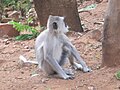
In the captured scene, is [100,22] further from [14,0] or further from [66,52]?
[14,0]

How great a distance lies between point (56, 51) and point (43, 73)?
391 millimetres

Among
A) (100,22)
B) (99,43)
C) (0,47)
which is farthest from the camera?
(100,22)

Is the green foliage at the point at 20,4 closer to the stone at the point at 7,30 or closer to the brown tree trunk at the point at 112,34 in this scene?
the stone at the point at 7,30

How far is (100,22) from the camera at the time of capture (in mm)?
8570

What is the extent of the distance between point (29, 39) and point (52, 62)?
2.74 metres

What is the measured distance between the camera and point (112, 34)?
15.9ft

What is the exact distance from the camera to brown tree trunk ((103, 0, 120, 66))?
15.7 ft

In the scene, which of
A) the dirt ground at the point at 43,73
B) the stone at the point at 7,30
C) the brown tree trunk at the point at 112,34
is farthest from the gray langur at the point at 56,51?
the stone at the point at 7,30

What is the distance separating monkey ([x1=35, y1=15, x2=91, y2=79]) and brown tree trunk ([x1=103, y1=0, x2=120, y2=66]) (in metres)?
0.52

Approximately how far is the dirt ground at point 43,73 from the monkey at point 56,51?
0.39ft

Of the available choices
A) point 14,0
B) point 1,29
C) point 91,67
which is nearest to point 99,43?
point 91,67

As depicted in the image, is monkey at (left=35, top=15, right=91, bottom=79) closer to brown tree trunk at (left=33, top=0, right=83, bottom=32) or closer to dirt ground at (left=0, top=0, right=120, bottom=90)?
dirt ground at (left=0, top=0, right=120, bottom=90)

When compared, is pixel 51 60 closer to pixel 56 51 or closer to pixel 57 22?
pixel 56 51

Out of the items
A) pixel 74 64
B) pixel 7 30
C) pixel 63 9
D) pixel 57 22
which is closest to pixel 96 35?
pixel 63 9
